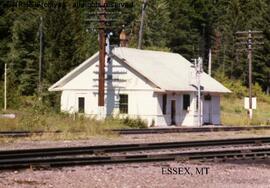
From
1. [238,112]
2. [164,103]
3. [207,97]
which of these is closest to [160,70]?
[164,103]

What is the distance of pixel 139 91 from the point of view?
150 ft

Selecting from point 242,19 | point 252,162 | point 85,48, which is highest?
point 242,19

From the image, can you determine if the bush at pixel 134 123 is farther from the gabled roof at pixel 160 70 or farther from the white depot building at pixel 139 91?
the gabled roof at pixel 160 70

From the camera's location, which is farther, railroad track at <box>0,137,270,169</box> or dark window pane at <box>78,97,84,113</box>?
dark window pane at <box>78,97,84,113</box>

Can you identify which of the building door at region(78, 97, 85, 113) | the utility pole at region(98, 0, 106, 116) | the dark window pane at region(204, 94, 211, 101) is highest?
the utility pole at region(98, 0, 106, 116)

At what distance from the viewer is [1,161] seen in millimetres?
Answer: 16016

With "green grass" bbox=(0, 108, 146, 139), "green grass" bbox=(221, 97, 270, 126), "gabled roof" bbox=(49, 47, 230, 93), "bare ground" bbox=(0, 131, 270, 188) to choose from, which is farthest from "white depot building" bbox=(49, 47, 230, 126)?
"bare ground" bbox=(0, 131, 270, 188)

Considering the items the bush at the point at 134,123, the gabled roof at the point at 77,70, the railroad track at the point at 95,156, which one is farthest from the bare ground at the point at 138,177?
the gabled roof at the point at 77,70

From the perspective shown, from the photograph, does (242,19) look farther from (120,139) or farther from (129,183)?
(129,183)

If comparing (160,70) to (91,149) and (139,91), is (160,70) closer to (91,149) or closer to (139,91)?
(139,91)

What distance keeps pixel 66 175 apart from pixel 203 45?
105927 mm

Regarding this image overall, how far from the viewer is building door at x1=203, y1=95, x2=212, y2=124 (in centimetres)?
4970

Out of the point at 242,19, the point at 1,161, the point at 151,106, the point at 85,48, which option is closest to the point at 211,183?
the point at 1,161

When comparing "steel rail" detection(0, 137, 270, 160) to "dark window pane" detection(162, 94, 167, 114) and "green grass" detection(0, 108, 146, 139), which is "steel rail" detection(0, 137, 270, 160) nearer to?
"green grass" detection(0, 108, 146, 139)
